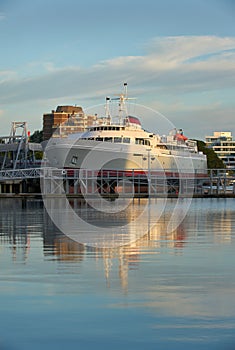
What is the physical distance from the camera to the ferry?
227 feet

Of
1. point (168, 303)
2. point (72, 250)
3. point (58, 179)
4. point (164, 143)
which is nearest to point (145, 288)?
point (168, 303)

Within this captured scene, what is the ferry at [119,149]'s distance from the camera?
6906 cm

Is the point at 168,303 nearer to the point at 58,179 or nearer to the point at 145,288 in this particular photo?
the point at 145,288

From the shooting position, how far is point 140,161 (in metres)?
72.5

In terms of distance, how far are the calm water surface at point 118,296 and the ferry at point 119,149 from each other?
51393 mm

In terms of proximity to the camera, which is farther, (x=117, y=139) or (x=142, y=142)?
(x=142, y=142)

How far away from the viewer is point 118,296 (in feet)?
25.0

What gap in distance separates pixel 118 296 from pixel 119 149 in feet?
207

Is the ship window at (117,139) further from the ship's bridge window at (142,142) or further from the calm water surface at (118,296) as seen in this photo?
the calm water surface at (118,296)

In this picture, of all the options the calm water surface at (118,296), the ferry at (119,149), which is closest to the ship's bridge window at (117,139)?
the ferry at (119,149)

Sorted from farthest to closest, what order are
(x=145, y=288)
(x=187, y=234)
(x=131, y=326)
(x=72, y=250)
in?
1. (x=187, y=234)
2. (x=72, y=250)
3. (x=145, y=288)
4. (x=131, y=326)

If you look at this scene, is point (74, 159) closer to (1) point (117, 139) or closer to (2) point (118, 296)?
(1) point (117, 139)

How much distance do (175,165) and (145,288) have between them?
73742 millimetres

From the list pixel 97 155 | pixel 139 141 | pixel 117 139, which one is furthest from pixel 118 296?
pixel 139 141
